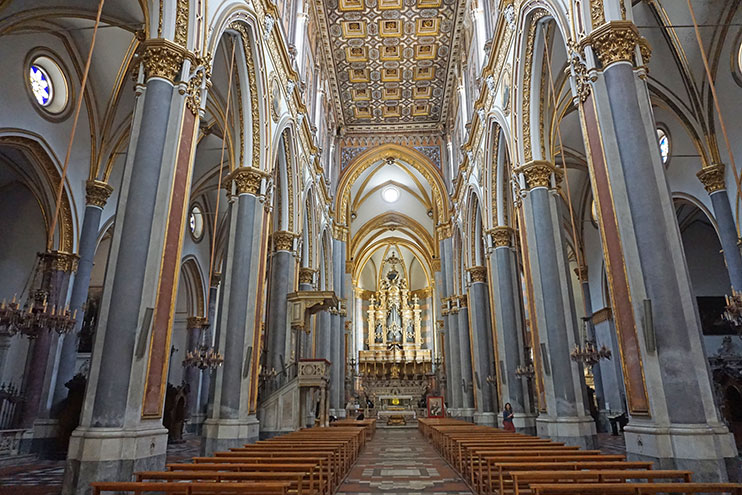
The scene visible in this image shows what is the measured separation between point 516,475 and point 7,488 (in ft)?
22.5

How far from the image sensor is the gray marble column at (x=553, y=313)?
30.1 ft

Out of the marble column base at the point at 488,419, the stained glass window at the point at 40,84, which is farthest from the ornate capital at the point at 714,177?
the stained glass window at the point at 40,84

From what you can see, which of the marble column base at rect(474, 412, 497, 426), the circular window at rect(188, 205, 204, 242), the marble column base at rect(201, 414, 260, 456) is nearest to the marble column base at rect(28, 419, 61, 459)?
the marble column base at rect(201, 414, 260, 456)

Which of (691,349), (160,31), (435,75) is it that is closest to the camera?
(691,349)

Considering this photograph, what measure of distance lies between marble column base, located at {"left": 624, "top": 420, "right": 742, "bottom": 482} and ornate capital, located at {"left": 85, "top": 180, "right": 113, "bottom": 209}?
13.5m

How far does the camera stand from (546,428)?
9422 millimetres

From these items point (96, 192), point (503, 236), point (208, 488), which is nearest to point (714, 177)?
point (503, 236)

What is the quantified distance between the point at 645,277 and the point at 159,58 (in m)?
7.25

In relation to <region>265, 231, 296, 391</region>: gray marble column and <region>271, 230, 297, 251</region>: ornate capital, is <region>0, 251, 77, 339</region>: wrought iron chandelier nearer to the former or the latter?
<region>265, 231, 296, 391</region>: gray marble column

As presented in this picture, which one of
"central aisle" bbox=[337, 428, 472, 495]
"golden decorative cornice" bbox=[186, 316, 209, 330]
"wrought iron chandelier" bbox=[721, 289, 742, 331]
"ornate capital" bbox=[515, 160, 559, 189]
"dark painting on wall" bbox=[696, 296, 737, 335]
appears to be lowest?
"central aisle" bbox=[337, 428, 472, 495]

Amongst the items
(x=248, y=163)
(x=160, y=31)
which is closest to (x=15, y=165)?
(x=248, y=163)

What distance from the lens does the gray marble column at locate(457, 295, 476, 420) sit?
65.0 ft

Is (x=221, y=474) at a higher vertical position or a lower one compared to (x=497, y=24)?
lower

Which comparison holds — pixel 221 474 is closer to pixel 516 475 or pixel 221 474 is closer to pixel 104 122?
pixel 516 475
